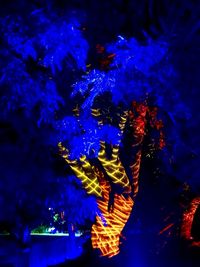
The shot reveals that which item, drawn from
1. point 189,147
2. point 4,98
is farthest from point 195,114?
point 4,98

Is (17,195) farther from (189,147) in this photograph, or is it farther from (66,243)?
(66,243)

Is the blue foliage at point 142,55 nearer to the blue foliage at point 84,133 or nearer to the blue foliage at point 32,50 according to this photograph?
the blue foliage at point 32,50

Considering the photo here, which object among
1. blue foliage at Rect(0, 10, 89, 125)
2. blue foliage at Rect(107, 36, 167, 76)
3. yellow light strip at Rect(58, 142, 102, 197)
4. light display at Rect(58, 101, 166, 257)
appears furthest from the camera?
light display at Rect(58, 101, 166, 257)

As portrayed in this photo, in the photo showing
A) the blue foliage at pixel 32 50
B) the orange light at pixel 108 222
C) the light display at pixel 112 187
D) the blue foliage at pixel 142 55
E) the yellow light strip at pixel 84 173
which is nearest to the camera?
the blue foliage at pixel 142 55

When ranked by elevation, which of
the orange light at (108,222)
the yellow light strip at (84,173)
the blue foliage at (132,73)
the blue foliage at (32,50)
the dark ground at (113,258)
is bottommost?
the dark ground at (113,258)

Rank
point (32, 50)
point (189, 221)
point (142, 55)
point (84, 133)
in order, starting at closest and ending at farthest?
1. point (142, 55)
2. point (32, 50)
3. point (84, 133)
4. point (189, 221)

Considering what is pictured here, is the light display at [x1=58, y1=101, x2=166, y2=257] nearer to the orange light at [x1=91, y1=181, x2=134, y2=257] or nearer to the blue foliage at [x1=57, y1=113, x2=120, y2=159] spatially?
the orange light at [x1=91, y1=181, x2=134, y2=257]

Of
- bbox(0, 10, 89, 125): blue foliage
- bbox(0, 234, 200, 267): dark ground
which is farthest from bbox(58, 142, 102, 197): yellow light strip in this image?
bbox(0, 234, 200, 267): dark ground

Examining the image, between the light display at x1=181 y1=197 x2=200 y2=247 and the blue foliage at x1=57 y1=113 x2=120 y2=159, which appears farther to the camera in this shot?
the light display at x1=181 y1=197 x2=200 y2=247

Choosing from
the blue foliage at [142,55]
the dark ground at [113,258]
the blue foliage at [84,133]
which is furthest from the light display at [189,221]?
the blue foliage at [142,55]

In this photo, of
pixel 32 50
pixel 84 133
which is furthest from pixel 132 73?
pixel 84 133

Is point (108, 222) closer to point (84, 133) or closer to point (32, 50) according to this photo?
point (84, 133)

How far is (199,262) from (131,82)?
29.5 feet

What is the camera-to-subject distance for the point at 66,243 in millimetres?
11906
